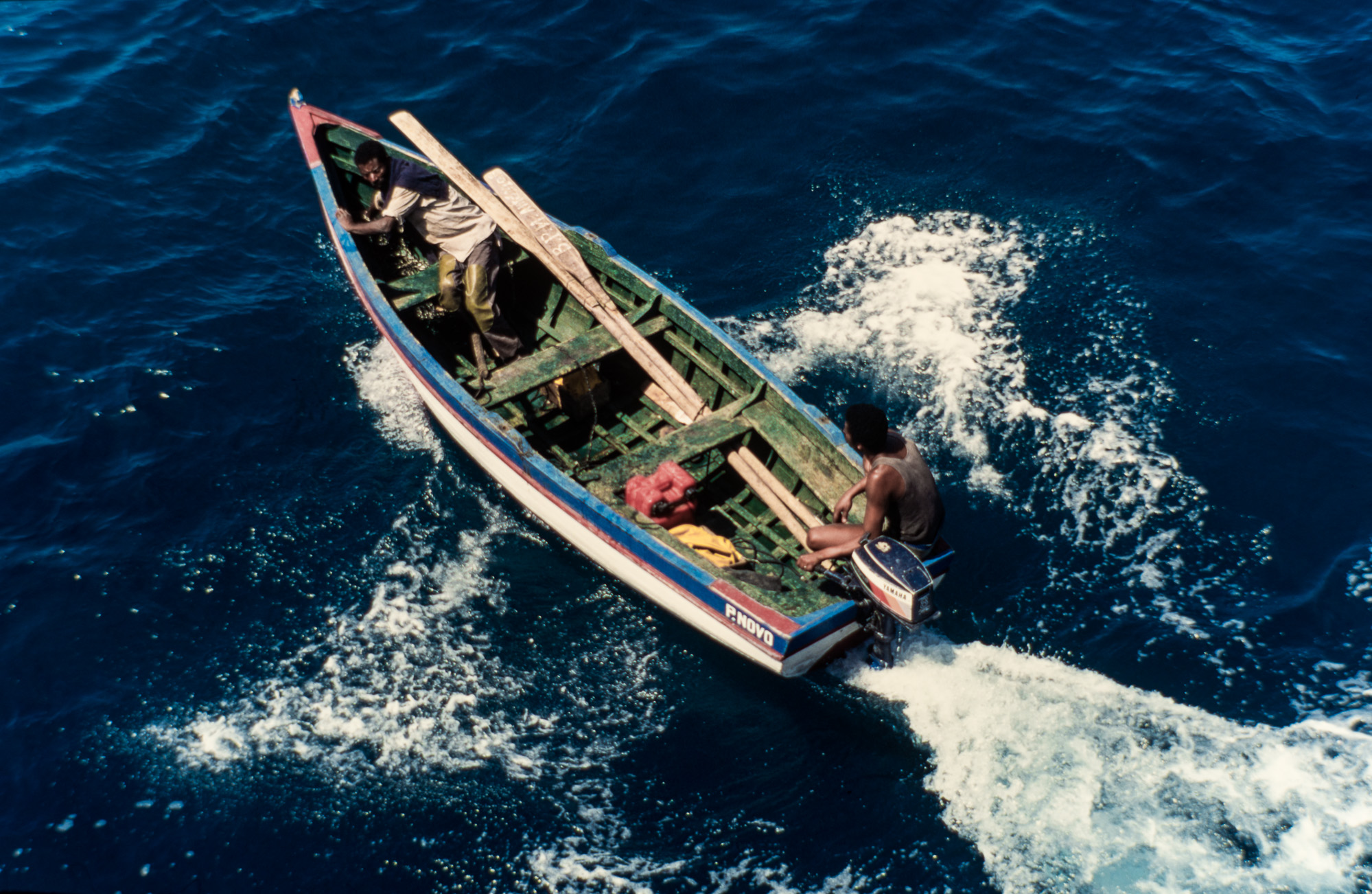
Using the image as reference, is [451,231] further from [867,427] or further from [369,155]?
[867,427]

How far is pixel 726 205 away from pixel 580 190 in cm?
268

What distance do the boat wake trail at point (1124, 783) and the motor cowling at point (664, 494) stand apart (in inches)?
111

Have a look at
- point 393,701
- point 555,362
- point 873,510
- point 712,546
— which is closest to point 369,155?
point 555,362

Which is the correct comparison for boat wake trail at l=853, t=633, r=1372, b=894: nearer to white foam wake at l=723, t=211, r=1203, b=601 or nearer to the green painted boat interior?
the green painted boat interior

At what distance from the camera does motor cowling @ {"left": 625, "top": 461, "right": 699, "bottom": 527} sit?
10.8 meters

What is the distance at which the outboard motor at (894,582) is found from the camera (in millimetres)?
9008

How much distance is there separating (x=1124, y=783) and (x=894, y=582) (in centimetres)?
314

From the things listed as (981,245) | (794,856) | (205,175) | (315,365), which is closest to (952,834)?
(794,856)

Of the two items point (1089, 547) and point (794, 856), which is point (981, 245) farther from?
point (794, 856)

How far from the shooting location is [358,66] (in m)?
19.0

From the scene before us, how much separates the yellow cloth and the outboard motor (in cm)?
153

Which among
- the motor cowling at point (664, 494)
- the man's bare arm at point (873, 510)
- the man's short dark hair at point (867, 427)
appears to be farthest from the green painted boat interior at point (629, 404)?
the man's short dark hair at point (867, 427)

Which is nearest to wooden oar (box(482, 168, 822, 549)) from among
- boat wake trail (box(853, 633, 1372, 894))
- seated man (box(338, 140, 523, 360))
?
seated man (box(338, 140, 523, 360))

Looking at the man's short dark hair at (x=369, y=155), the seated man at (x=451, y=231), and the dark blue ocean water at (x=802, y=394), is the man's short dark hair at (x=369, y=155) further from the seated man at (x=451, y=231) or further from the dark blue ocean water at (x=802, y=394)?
the dark blue ocean water at (x=802, y=394)
